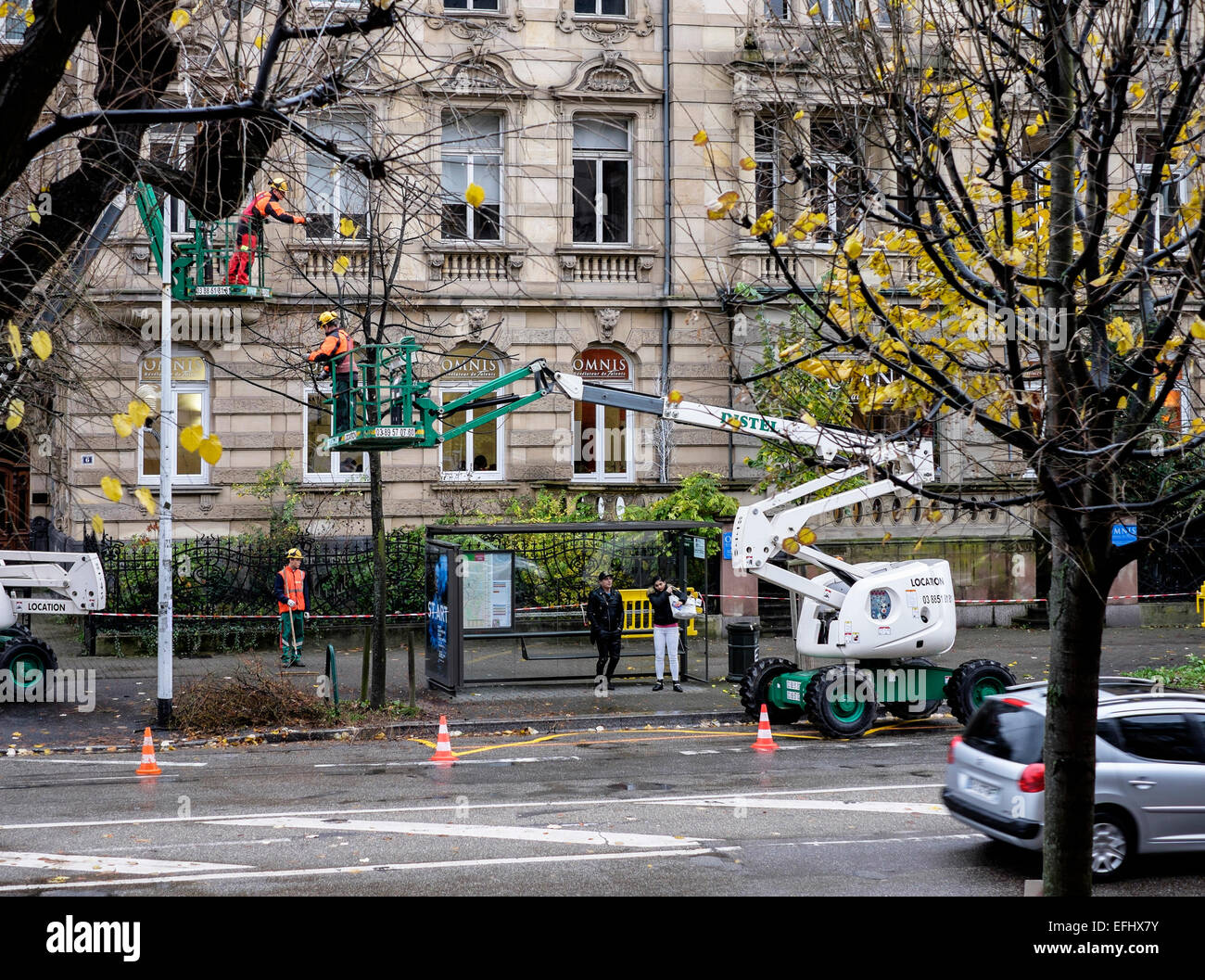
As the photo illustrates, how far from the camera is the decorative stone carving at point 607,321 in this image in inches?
1048

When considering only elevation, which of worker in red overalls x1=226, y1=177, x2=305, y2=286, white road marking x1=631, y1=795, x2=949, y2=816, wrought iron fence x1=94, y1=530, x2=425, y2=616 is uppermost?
worker in red overalls x1=226, y1=177, x2=305, y2=286

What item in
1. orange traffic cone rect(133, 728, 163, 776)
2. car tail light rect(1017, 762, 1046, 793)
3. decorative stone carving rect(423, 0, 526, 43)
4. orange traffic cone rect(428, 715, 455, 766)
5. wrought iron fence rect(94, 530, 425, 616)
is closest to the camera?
car tail light rect(1017, 762, 1046, 793)

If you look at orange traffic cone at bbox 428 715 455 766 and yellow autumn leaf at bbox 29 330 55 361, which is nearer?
yellow autumn leaf at bbox 29 330 55 361

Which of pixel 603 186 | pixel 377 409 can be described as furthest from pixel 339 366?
pixel 603 186

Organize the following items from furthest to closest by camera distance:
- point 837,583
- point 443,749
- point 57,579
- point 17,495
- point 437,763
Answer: point 17,495 < point 57,579 < point 837,583 < point 443,749 < point 437,763

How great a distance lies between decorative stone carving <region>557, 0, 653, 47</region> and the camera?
87.2 feet

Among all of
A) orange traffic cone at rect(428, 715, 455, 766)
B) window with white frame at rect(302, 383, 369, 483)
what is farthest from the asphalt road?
window with white frame at rect(302, 383, 369, 483)

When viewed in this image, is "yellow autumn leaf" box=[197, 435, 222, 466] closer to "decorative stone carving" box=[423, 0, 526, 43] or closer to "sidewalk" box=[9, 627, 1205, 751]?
"sidewalk" box=[9, 627, 1205, 751]

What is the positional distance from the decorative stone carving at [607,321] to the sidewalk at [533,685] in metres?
6.68

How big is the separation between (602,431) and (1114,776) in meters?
18.0

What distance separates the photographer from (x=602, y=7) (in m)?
27.0

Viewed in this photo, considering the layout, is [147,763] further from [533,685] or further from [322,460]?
[322,460]

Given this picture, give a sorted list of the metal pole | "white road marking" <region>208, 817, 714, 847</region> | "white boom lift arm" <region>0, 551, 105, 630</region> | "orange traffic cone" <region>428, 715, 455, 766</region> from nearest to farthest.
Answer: "white road marking" <region>208, 817, 714, 847</region> → "orange traffic cone" <region>428, 715, 455, 766</region> → the metal pole → "white boom lift arm" <region>0, 551, 105, 630</region>

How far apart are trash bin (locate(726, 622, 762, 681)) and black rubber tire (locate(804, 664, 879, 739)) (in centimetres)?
327
